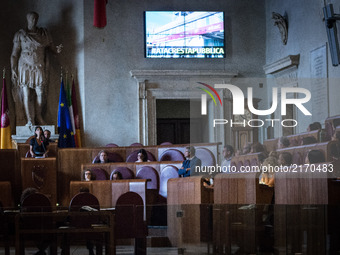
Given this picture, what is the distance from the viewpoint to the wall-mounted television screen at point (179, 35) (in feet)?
51.1

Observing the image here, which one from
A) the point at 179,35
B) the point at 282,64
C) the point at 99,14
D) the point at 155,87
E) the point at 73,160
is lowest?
the point at 73,160

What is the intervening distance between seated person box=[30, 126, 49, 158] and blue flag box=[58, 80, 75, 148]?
111 inches

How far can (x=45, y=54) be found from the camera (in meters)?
15.3

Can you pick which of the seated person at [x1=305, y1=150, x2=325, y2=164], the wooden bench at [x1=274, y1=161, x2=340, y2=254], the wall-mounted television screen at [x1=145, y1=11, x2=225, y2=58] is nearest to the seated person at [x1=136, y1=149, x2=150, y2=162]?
the wall-mounted television screen at [x1=145, y1=11, x2=225, y2=58]

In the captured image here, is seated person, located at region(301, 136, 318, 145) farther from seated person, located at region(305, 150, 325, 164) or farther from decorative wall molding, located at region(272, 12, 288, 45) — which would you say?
decorative wall molding, located at region(272, 12, 288, 45)

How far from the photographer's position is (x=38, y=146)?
11336 millimetres

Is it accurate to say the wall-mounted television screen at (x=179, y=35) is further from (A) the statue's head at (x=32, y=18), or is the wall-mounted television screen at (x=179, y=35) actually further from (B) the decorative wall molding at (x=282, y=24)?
(A) the statue's head at (x=32, y=18)

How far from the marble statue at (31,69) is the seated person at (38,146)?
3581 mm

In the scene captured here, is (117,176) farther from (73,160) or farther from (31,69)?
(31,69)

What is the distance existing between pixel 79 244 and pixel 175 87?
394 inches

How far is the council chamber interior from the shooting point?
5977mm

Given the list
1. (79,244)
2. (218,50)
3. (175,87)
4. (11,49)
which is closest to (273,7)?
(218,50)

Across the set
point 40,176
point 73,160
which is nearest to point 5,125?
point 73,160

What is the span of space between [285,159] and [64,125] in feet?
28.3
